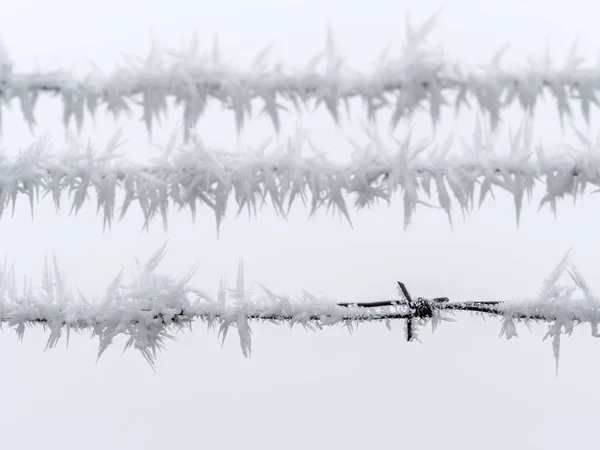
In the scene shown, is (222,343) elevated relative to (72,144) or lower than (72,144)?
lower

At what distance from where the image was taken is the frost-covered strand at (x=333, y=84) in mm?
458

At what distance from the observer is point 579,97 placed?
475mm

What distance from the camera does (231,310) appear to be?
52 centimetres

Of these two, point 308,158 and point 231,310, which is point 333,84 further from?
point 231,310

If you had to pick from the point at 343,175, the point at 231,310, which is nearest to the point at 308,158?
the point at 343,175

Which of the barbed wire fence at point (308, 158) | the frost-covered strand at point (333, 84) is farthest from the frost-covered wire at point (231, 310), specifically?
the frost-covered strand at point (333, 84)

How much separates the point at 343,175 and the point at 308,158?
0.10 feet

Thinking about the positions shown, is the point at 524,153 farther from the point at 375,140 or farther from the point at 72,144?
Answer: the point at 72,144

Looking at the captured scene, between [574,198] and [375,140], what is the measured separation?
0.17 metres

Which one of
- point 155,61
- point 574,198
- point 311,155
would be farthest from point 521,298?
point 155,61

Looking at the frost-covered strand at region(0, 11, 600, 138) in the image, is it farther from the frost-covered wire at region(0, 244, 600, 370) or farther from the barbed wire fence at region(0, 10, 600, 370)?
the frost-covered wire at region(0, 244, 600, 370)

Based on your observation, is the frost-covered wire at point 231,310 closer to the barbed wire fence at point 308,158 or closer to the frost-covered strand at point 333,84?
the barbed wire fence at point 308,158

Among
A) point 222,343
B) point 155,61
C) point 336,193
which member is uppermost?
point 155,61

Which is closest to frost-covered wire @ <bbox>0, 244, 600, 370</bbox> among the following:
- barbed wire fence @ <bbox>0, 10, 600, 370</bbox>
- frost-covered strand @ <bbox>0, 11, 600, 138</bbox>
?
barbed wire fence @ <bbox>0, 10, 600, 370</bbox>
